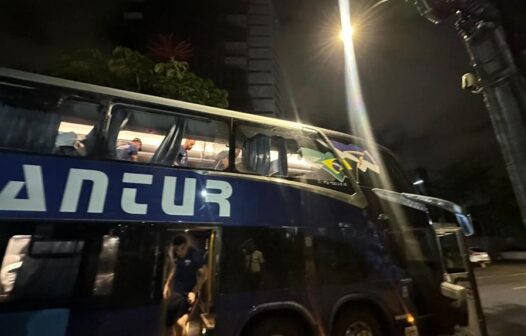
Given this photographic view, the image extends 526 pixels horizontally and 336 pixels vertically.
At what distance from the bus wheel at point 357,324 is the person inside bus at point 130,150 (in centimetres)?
361

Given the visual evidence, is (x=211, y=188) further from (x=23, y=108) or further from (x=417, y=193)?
(x=417, y=193)

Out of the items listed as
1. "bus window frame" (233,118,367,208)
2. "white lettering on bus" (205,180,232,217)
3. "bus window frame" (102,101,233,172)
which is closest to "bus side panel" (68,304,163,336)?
"white lettering on bus" (205,180,232,217)

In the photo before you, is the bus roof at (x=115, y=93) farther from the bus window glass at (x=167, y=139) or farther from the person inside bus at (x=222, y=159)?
the person inside bus at (x=222, y=159)

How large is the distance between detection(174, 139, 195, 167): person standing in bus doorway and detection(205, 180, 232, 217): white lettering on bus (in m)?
0.44

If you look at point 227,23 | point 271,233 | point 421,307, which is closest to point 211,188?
point 271,233

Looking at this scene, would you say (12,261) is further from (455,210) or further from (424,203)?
(455,210)

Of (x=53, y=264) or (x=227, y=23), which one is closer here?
(x=53, y=264)

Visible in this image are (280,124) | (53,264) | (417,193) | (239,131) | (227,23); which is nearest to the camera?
(53,264)

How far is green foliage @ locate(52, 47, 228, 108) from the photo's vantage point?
8.63 metres

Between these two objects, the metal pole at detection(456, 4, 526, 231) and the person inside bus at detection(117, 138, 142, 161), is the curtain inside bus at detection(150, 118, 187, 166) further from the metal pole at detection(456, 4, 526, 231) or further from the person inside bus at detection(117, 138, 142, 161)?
the metal pole at detection(456, 4, 526, 231)

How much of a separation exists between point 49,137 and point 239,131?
2.36 metres

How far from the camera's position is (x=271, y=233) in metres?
4.46

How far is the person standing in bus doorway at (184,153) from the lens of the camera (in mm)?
4320

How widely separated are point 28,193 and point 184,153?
180cm
